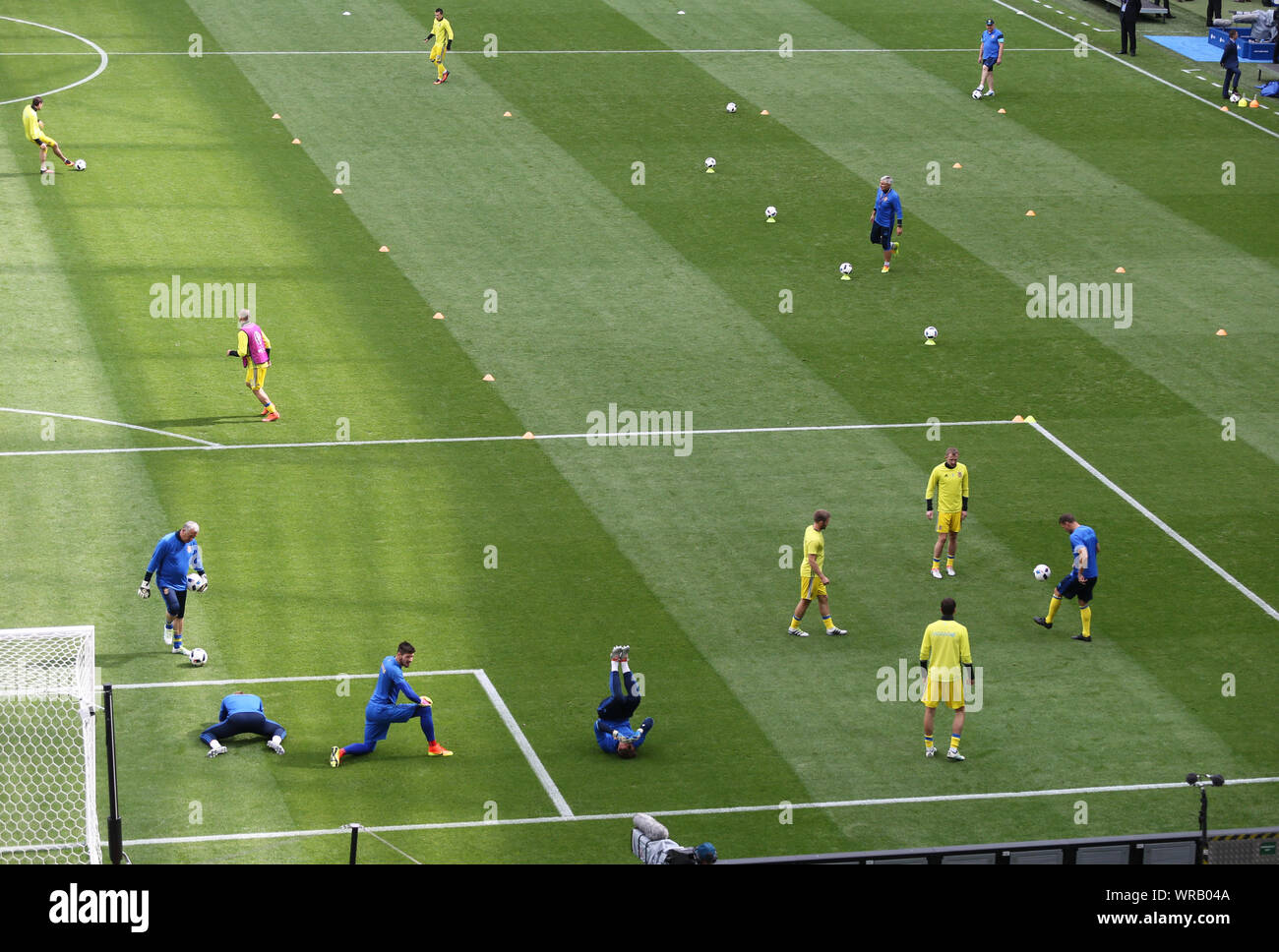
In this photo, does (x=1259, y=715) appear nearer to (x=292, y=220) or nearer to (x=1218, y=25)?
(x=292, y=220)

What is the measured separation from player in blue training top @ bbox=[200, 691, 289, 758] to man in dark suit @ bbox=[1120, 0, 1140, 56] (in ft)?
146

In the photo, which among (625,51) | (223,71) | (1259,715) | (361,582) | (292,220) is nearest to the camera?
(1259,715)

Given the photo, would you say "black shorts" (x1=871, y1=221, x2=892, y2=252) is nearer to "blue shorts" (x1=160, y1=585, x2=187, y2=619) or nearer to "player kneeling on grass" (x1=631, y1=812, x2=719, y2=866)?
"blue shorts" (x1=160, y1=585, x2=187, y2=619)

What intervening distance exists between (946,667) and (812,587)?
334 cm

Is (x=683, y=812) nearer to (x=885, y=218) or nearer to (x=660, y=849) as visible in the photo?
(x=660, y=849)

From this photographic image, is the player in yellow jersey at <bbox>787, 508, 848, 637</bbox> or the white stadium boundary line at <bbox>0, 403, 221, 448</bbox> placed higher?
the white stadium boundary line at <bbox>0, 403, 221, 448</bbox>

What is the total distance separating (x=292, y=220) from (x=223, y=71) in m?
13.0

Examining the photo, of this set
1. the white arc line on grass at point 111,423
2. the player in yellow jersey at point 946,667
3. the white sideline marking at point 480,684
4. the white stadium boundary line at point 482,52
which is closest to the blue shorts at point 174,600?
the white sideline marking at point 480,684

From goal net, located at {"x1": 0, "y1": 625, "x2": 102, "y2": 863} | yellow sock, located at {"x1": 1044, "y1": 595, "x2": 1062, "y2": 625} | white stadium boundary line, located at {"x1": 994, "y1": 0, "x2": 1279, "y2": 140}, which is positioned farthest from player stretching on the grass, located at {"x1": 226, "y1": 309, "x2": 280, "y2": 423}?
white stadium boundary line, located at {"x1": 994, "y1": 0, "x2": 1279, "y2": 140}

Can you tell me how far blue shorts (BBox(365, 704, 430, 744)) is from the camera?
21.1 meters

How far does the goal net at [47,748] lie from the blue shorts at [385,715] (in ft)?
10.6

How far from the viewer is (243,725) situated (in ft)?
70.1
